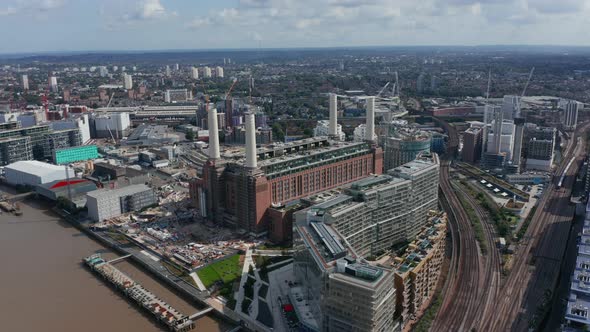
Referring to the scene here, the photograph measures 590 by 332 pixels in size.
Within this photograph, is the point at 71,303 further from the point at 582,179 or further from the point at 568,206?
the point at 582,179

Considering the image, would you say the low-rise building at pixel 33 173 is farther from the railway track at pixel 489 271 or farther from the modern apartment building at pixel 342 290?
the railway track at pixel 489 271

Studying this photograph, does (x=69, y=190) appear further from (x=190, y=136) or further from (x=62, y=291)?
(x=190, y=136)

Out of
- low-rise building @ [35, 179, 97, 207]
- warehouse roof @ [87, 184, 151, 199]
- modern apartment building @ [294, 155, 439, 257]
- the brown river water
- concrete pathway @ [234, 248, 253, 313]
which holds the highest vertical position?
modern apartment building @ [294, 155, 439, 257]

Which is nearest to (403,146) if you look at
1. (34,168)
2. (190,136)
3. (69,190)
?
(69,190)

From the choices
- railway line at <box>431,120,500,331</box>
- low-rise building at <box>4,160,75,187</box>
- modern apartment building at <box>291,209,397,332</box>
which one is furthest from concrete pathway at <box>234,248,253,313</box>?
low-rise building at <box>4,160,75,187</box>

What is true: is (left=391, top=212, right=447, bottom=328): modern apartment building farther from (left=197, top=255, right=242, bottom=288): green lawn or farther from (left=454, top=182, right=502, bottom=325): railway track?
(left=197, top=255, right=242, bottom=288): green lawn

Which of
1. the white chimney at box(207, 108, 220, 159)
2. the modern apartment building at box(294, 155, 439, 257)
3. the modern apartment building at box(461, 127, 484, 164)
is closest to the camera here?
the modern apartment building at box(294, 155, 439, 257)

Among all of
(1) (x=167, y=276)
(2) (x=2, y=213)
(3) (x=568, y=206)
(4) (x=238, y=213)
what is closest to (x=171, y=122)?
(2) (x=2, y=213)
